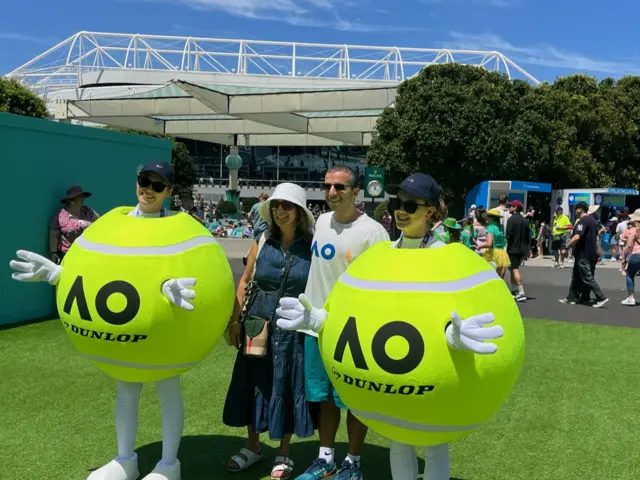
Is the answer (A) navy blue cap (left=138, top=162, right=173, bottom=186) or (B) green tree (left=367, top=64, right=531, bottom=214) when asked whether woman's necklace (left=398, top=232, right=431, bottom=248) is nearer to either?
(A) navy blue cap (left=138, top=162, right=173, bottom=186)

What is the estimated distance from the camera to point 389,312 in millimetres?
2756

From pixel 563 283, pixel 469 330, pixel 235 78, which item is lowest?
pixel 563 283

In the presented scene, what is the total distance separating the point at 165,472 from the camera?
364cm

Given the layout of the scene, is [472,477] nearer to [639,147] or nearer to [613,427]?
[613,427]

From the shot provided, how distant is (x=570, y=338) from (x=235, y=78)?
4631 cm

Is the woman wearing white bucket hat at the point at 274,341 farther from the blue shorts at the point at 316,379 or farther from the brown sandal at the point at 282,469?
the blue shorts at the point at 316,379

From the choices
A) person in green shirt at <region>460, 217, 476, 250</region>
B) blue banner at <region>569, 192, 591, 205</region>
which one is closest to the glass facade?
blue banner at <region>569, 192, 591, 205</region>

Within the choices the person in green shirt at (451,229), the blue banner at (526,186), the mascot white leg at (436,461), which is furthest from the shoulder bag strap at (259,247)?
the blue banner at (526,186)

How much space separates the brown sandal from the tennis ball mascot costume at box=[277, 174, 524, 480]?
4.12ft

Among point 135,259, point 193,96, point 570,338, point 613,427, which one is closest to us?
point 135,259

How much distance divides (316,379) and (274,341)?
0.38 m

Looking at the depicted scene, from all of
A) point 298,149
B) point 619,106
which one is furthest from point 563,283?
point 298,149

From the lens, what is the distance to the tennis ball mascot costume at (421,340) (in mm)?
2668

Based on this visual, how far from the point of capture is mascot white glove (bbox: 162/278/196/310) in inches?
126
